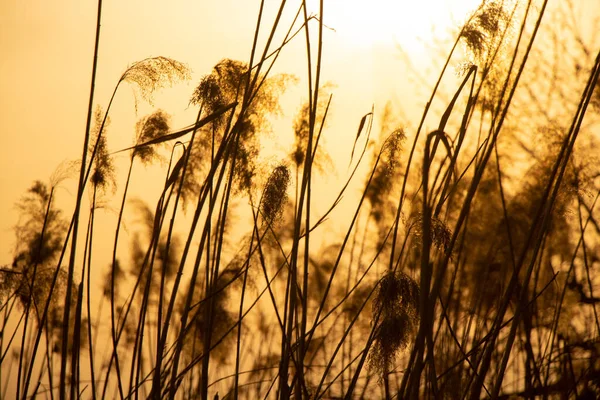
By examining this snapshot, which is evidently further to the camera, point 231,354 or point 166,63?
point 231,354

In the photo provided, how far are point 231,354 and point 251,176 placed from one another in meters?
1.68

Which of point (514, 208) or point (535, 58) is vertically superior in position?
point (535, 58)

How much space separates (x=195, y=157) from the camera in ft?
6.72

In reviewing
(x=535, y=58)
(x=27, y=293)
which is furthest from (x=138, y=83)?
(x=535, y=58)

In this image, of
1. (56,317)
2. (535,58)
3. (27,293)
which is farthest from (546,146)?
(535,58)

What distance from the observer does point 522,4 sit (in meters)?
1.51

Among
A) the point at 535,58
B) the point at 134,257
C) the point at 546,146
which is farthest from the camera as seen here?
the point at 535,58

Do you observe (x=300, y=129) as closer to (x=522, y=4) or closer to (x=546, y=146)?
(x=522, y=4)

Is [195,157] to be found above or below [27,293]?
above

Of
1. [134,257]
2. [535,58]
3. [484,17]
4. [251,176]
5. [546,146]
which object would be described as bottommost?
[251,176]

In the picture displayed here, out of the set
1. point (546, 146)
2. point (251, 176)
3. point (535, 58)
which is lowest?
point (251, 176)

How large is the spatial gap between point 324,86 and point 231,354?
1.60 m

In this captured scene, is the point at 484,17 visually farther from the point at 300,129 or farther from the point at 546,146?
the point at 546,146

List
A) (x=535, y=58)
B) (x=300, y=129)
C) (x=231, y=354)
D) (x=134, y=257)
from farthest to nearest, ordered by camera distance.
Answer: (x=535, y=58) → (x=134, y=257) → (x=231, y=354) → (x=300, y=129)
